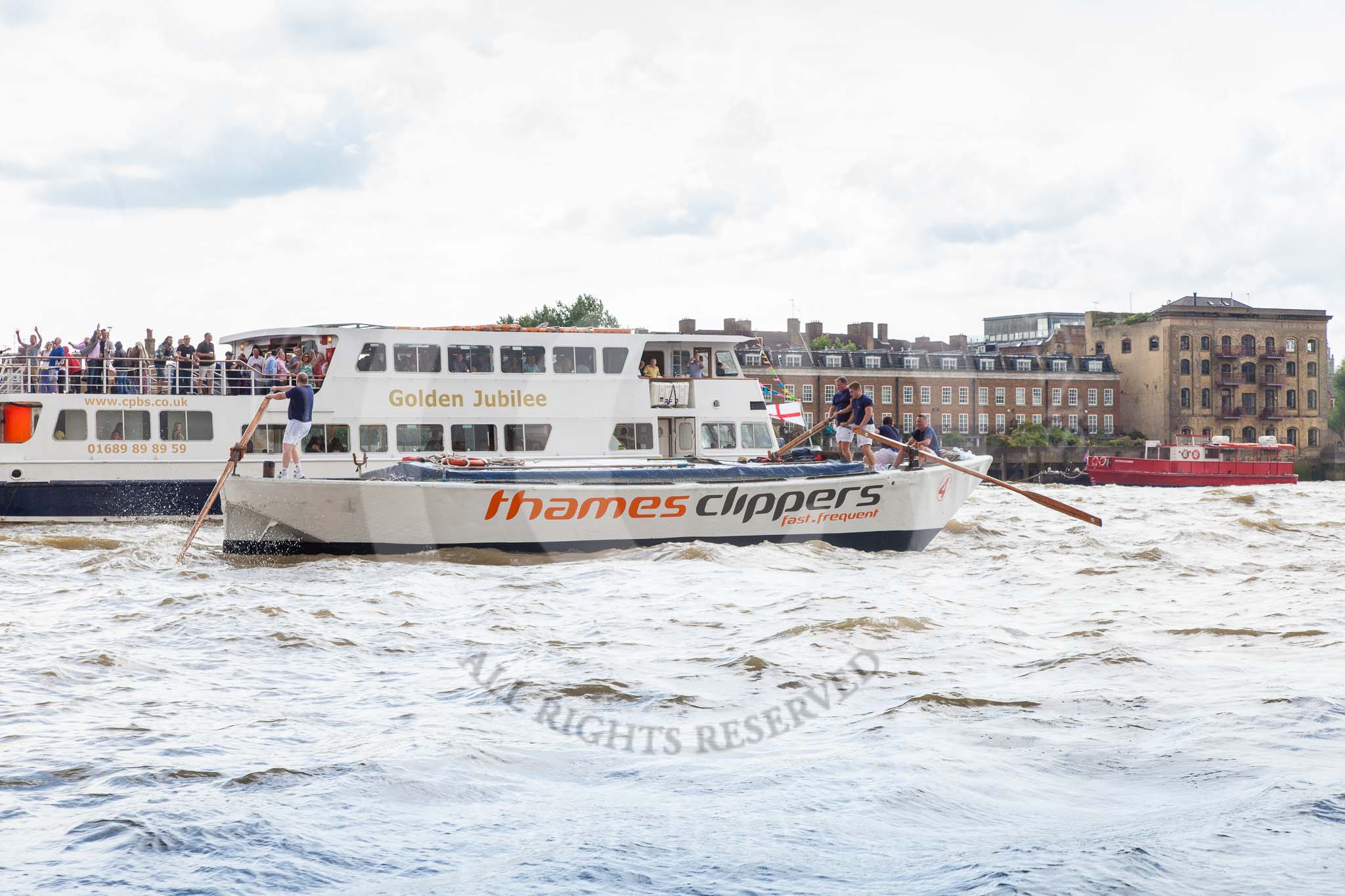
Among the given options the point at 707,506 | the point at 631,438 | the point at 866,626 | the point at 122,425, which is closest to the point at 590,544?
the point at 707,506

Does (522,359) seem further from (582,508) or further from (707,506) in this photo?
(707,506)

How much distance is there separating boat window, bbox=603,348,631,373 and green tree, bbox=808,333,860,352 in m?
70.5

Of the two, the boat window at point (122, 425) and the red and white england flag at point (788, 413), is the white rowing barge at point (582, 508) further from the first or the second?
the boat window at point (122, 425)

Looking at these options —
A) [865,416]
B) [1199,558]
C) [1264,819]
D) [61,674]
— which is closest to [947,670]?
[1264,819]

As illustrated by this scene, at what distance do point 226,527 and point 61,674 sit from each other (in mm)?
7974

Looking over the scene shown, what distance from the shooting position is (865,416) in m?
19.4

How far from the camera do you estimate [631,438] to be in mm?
25688

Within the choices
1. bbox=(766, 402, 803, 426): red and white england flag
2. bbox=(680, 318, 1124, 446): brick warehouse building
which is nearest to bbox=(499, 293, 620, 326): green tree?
bbox=(680, 318, 1124, 446): brick warehouse building

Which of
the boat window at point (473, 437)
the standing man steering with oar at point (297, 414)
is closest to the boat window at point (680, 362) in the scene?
the boat window at point (473, 437)

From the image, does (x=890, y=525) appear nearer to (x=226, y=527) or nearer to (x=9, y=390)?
(x=226, y=527)

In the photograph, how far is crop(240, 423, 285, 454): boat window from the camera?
25.2 metres

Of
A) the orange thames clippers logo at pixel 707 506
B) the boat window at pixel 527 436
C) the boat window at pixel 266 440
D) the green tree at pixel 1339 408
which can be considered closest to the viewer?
the orange thames clippers logo at pixel 707 506

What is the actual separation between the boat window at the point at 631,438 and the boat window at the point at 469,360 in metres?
2.86

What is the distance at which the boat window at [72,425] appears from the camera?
2477 cm
